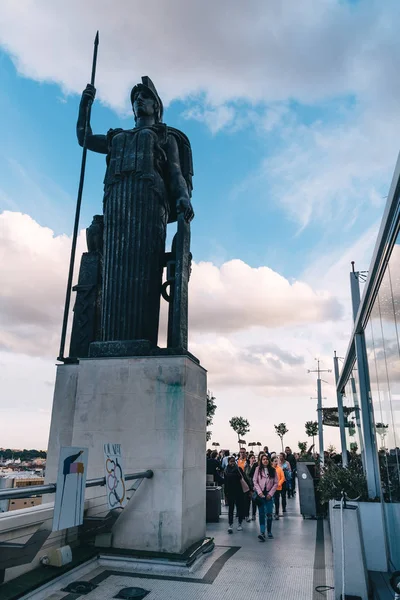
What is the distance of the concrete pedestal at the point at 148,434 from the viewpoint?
618 cm

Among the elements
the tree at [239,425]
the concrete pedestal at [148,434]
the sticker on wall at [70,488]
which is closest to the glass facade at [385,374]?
the concrete pedestal at [148,434]

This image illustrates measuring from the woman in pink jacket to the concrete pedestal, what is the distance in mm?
Result: 1984

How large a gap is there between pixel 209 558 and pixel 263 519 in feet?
7.77

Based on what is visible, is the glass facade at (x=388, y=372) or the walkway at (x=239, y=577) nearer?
the walkway at (x=239, y=577)

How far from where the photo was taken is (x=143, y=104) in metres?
8.95

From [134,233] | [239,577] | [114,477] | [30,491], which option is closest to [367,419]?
[239,577]

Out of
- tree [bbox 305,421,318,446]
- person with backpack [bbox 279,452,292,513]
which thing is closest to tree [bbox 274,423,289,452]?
tree [bbox 305,421,318,446]

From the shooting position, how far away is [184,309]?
7.90 meters

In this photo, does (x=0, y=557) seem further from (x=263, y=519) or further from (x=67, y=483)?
(x=263, y=519)

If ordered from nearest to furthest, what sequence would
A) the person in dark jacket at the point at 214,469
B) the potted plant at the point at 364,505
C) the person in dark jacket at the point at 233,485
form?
the potted plant at the point at 364,505, the person in dark jacket at the point at 233,485, the person in dark jacket at the point at 214,469

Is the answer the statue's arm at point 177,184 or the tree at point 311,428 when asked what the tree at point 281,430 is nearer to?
the tree at point 311,428

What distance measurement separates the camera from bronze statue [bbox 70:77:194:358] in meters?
7.70

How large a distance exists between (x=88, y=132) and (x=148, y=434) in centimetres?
724

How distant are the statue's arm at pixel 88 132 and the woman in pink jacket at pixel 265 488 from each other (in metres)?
8.03
